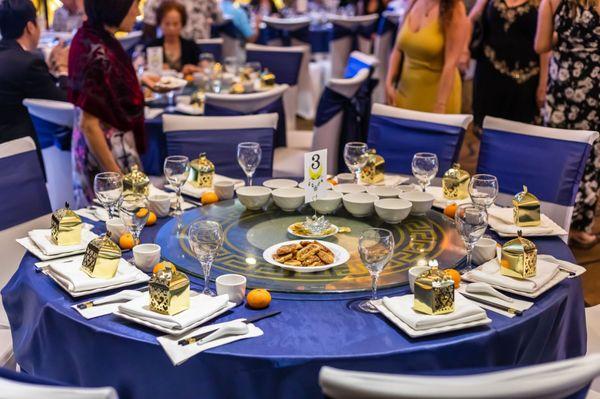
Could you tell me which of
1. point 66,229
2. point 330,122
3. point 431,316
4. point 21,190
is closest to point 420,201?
point 431,316

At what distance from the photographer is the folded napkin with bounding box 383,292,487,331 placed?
1.86 metres

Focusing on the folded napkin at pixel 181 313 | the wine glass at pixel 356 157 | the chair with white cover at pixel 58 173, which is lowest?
the chair with white cover at pixel 58 173

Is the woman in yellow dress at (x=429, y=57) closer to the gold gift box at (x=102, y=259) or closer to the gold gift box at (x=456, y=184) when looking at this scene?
the gold gift box at (x=456, y=184)

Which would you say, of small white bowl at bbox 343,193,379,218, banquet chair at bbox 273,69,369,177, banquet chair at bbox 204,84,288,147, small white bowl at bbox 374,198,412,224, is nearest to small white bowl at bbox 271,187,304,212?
small white bowl at bbox 343,193,379,218

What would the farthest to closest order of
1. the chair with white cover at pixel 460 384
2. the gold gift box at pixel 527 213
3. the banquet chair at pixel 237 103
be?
the banquet chair at pixel 237 103 < the gold gift box at pixel 527 213 < the chair with white cover at pixel 460 384

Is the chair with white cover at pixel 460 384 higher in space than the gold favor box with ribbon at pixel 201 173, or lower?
higher

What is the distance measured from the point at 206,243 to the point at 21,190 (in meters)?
1.17

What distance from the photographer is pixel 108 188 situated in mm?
2566

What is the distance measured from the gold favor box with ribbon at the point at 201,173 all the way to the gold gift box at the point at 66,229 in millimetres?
673

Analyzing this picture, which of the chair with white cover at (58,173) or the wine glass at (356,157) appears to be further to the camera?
the chair with white cover at (58,173)

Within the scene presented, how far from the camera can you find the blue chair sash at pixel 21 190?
283 cm

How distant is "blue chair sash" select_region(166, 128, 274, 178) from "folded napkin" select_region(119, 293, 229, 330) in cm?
157

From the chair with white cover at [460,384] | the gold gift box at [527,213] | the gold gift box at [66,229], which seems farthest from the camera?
the gold gift box at [527,213]

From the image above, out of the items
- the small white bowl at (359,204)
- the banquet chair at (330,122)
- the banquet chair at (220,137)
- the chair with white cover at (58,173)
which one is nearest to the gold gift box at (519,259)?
the small white bowl at (359,204)
